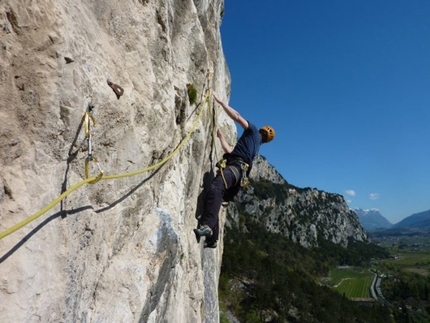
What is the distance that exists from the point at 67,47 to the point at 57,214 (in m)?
1.68

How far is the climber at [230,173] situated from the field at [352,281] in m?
117

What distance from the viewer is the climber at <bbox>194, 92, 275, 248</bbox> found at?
6887mm

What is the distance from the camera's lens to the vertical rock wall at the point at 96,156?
10.2ft

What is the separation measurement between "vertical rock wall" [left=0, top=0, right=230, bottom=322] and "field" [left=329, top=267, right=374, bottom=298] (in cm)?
11943

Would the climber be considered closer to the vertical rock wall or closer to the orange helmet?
the orange helmet

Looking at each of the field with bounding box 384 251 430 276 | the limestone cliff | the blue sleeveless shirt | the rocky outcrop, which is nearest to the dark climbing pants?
the limestone cliff

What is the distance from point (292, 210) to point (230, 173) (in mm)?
142225

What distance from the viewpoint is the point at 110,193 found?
14.2 feet

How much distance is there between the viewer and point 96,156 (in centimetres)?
404

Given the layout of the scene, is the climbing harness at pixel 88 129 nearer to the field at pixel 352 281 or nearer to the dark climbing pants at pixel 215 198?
the dark climbing pants at pixel 215 198

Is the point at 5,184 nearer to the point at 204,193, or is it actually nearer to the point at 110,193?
the point at 110,193

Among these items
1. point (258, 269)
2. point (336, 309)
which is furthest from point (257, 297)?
point (336, 309)

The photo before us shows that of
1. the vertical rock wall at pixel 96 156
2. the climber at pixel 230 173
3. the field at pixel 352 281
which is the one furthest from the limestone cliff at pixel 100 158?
the field at pixel 352 281

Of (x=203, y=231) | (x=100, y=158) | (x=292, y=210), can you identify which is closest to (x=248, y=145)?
(x=203, y=231)
